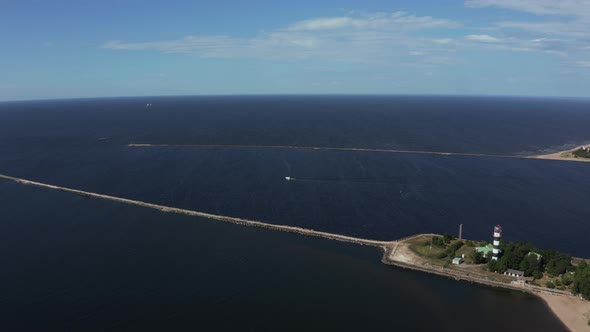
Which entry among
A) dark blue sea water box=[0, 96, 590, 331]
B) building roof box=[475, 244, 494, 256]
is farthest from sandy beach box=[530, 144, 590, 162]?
building roof box=[475, 244, 494, 256]

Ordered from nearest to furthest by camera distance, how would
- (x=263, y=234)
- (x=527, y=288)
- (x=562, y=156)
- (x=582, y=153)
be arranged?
(x=527, y=288), (x=263, y=234), (x=582, y=153), (x=562, y=156)

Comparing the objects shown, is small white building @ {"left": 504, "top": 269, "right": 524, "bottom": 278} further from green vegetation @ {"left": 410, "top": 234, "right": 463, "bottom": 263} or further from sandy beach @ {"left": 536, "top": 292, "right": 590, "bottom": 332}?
green vegetation @ {"left": 410, "top": 234, "right": 463, "bottom": 263}

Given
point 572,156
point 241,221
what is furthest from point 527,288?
point 572,156

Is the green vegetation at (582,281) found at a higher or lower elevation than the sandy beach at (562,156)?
lower

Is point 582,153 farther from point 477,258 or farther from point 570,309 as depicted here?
point 570,309

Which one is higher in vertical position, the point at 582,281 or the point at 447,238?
the point at 447,238

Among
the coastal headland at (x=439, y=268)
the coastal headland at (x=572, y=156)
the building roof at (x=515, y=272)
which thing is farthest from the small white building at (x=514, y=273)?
the coastal headland at (x=572, y=156)

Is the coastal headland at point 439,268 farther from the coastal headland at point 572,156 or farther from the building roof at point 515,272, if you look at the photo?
the coastal headland at point 572,156
